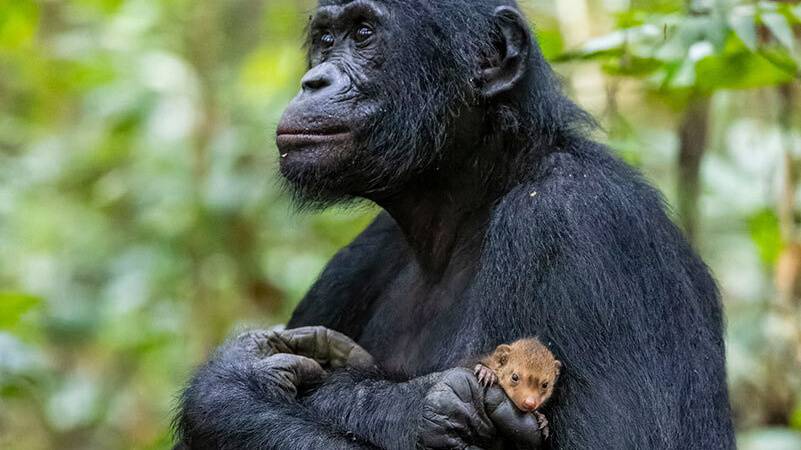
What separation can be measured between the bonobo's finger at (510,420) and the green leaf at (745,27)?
6.56 ft

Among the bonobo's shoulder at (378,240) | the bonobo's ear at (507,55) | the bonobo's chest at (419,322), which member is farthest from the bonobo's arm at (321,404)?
the bonobo's ear at (507,55)

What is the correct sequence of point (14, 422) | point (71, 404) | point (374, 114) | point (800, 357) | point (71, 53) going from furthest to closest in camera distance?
point (14, 422) → point (71, 53) → point (71, 404) → point (800, 357) → point (374, 114)

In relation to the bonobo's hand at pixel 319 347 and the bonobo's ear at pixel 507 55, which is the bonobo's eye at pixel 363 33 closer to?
the bonobo's ear at pixel 507 55

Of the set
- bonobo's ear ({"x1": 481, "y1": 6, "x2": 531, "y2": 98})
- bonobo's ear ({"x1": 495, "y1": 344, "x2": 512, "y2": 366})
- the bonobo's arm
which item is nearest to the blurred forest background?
bonobo's ear ({"x1": 481, "y1": 6, "x2": 531, "y2": 98})

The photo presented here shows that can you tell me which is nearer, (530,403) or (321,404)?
(530,403)

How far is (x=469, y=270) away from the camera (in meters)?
4.85

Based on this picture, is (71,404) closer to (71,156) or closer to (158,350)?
(158,350)

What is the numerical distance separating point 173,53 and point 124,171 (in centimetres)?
132

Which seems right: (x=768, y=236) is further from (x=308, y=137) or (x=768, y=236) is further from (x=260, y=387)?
(x=260, y=387)

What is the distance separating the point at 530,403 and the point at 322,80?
1.81 meters

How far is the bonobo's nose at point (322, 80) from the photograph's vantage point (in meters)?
4.83

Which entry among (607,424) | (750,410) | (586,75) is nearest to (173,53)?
(586,75)

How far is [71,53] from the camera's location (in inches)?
420

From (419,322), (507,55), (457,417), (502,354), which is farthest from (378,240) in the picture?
(457,417)
